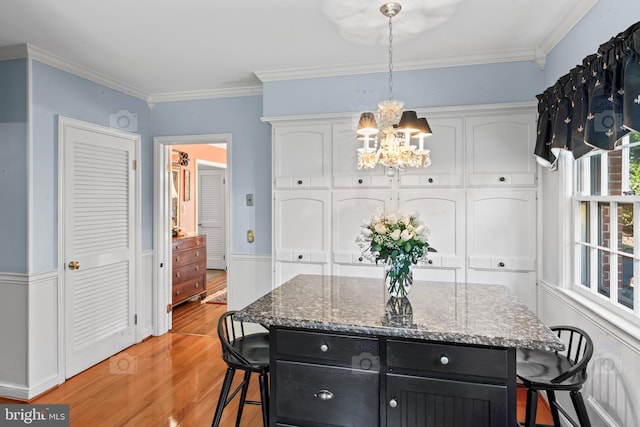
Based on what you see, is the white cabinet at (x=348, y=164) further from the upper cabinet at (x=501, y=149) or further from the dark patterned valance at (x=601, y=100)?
the dark patterned valance at (x=601, y=100)

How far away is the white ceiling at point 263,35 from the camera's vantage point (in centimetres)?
227

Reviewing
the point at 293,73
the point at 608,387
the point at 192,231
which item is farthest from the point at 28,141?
the point at 192,231

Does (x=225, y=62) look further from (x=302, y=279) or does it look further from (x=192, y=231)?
(x=192, y=231)

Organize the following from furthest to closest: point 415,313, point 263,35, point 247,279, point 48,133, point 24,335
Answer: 1. point 247,279
2. point 48,133
3. point 24,335
4. point 263,35
5. point 415,313

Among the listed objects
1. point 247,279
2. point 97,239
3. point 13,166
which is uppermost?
point 13,166

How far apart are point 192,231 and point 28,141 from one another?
4.48 m

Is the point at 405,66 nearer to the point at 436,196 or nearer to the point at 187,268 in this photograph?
the point at 436,196

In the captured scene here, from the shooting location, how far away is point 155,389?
116 inches

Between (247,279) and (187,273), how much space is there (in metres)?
1.87

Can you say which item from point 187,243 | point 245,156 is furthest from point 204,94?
point 187,243

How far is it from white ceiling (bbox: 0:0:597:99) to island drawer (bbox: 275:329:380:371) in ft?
6.07

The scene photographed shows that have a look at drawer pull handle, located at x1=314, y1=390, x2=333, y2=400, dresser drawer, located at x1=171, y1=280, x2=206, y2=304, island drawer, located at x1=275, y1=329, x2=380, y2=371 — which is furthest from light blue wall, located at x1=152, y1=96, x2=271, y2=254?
drawer pull handle, located at x1=314, y1=390, x2=333, y2=400

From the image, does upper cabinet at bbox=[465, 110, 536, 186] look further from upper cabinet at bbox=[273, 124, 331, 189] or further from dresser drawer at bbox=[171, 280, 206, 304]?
dresser drawer at bbox=[171, 280, 206, 304]

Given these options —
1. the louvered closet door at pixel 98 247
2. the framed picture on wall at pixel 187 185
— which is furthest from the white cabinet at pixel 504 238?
the framed picture on wall at pixel 187 185
